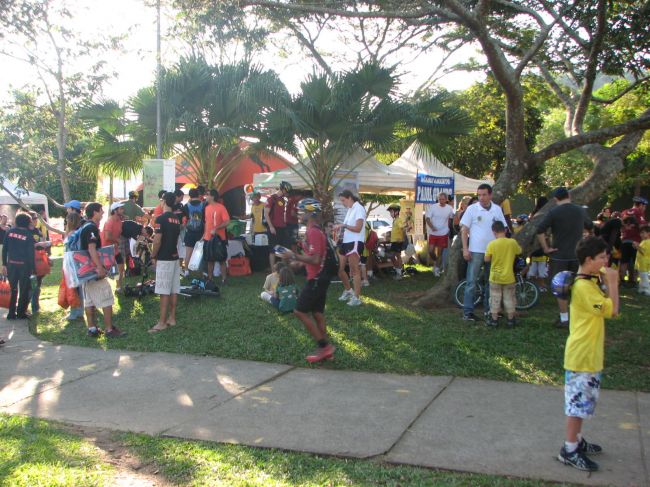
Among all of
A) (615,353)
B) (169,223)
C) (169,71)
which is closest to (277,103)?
(169,71)

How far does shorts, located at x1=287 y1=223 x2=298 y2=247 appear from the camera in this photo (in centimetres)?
1252

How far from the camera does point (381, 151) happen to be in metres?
12.5

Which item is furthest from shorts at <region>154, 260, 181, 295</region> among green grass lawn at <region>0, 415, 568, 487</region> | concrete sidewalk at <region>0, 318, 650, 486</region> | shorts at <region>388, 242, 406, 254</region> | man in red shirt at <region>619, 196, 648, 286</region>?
man in red shirt at <region>619, 196, 648, 286</region>

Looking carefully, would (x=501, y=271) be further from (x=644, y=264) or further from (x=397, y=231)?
(x=397, y=231)

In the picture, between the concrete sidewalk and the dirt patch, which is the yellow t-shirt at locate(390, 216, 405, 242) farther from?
the dirt patch

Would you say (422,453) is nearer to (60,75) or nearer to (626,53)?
(626,53)

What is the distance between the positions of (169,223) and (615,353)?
218 inches

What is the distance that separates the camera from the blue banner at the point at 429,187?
1453 centimetres

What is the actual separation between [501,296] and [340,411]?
3.64 meters

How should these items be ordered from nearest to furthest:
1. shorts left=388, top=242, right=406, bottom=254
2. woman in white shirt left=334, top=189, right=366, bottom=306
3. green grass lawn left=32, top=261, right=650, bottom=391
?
1. green grass lawn left=32, top=261, right=650, bottom=391
2. woman in white shirt left=334, top=189, right=366, bottom=306
3. shorts left=388, top=242, right=406, bottom=254

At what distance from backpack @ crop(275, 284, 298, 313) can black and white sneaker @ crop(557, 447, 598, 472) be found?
15.4ft

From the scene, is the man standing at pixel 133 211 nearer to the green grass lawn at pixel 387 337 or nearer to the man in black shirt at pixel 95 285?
the green grass lawn at pixel 387 337

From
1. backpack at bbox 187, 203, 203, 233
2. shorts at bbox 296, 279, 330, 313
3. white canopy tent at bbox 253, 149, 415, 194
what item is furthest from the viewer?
white canopy tent at bbox 253, 149, 415, 194

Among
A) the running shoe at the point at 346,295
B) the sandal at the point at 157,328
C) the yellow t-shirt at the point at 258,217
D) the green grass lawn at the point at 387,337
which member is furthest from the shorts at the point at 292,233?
the sandal at the point at 157,328
